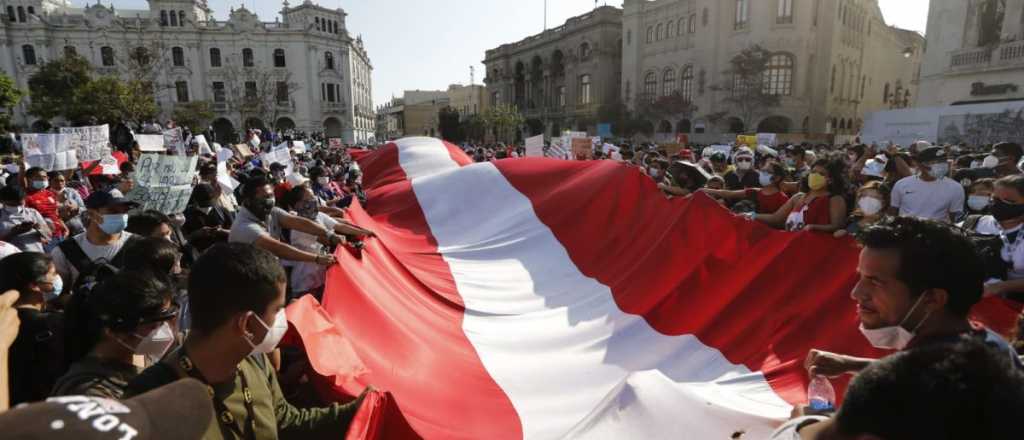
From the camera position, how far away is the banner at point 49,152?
6969mm

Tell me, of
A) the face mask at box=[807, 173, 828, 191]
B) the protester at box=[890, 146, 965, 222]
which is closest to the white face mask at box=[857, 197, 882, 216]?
the face mask at box=[807, 173, 828, 191]

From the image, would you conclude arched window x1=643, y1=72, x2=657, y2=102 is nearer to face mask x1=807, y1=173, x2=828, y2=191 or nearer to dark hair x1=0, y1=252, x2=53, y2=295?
face mask x1=807, y1=173, x2=828, y2=191

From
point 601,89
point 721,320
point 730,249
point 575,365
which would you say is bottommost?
point 575,365

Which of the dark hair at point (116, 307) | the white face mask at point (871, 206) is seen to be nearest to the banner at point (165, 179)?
the dark hair at point (116, 307)

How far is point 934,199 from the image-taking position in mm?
4707

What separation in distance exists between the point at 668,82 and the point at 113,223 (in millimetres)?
42571

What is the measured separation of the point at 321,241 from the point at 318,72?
58.5 metres

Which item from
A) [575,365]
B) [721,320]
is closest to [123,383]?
[575,365]

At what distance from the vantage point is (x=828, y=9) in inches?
1389

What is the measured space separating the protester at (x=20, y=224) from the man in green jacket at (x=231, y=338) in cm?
390

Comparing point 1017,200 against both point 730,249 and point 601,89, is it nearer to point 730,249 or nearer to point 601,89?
point 730,249

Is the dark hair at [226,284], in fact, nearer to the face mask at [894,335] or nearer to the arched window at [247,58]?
the face mask at [894,335]

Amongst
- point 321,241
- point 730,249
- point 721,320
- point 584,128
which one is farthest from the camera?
point 584,128

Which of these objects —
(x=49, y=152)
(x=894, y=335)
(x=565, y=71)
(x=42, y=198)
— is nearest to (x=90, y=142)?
(x=49, y=152)
